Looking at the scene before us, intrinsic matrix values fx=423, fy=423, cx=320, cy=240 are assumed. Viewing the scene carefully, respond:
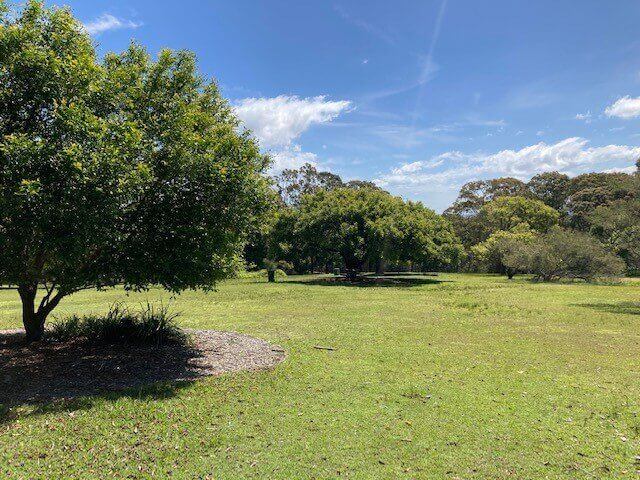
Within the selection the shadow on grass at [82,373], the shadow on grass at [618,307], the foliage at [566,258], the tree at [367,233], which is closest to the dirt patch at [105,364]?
the shadow on grass at [82,373]

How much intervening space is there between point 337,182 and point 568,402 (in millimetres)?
68573

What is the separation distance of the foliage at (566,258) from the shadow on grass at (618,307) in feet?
57.5

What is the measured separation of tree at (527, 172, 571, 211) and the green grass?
6268 cm

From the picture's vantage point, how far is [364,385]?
23.7ft

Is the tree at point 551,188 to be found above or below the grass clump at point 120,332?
above

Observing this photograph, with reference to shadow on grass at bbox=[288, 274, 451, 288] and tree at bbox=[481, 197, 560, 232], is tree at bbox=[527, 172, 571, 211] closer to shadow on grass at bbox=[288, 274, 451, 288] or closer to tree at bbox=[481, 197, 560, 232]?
tree at bbox=[481, 197, 560, 232]

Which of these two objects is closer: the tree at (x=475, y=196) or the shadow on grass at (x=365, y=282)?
the shadow on grass at (x=365, y=282)

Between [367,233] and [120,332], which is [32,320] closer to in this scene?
[120,332]

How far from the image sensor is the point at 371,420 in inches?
227

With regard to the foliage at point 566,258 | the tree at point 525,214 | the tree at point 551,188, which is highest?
the tree at point 551,188

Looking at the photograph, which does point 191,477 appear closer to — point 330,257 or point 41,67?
point 41,67

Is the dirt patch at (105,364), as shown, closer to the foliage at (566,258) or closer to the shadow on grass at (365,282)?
the shadow on grass at (365,282)

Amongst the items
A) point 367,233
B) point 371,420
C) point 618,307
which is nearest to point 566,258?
point 367,233

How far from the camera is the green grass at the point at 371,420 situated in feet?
15.0
